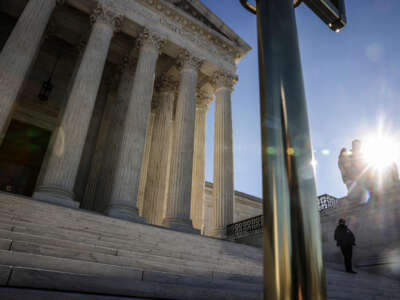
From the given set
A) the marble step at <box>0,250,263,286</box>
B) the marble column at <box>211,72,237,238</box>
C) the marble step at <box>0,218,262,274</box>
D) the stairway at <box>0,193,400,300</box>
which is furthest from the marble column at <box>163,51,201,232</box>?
the marble step at <box>0,250,263,286</box>

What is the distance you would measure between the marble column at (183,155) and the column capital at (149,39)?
6.53 feet

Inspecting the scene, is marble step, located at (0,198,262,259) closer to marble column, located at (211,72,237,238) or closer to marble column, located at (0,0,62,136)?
marble column, located at (0,0,62,136)

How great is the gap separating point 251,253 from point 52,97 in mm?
16675

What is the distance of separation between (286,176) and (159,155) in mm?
19566

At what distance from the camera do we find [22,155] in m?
19.4

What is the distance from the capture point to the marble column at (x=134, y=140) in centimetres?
1397

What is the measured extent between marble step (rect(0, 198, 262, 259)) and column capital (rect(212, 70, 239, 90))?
11.9m

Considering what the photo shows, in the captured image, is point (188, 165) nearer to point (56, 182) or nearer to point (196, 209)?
point (196, 209)

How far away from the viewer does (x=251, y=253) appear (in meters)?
11.9

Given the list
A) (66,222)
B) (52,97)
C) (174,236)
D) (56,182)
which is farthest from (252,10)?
(52,97)

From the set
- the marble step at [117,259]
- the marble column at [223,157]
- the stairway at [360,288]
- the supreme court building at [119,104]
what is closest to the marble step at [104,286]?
the marble step at [117,259]

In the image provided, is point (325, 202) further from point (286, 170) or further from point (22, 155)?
point (22, 155)

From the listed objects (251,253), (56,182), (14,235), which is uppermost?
(56,182)

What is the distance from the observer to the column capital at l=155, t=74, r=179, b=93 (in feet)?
71.9
